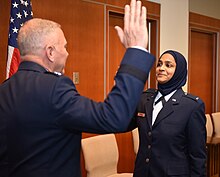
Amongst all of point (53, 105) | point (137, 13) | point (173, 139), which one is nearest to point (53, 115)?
point (53, 105)

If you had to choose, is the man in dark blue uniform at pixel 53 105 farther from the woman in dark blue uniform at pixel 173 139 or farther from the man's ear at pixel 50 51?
the woman in dark blue uniform at pixel 173 139

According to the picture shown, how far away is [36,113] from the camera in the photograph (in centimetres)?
101

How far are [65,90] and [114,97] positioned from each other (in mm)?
167

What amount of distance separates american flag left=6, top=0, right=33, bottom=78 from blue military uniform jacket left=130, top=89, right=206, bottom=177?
108 cm

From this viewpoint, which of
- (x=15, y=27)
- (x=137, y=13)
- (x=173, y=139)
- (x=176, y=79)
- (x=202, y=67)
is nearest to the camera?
(x=137, y=13)

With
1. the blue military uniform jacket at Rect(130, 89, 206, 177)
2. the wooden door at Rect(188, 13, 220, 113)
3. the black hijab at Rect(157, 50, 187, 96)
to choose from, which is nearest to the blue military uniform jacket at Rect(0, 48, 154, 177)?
the blue military uniform jacket at Rect(130, 89, 206, 177)

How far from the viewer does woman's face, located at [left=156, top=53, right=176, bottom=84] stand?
7.12 feet

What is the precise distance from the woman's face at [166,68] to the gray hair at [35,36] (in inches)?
48.5

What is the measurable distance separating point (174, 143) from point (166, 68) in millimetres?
567

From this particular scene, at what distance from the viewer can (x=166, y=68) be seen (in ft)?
7.21

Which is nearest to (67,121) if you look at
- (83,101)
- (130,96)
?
(83,101)

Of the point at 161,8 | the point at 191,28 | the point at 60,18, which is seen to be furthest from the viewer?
the point at 191,28

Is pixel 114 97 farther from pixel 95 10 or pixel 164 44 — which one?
pixel 164 44

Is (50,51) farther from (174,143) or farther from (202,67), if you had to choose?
(202,67)
